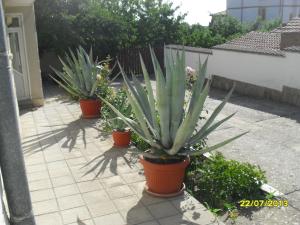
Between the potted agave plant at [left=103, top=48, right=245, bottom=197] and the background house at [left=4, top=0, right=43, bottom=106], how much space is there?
21.3 feet

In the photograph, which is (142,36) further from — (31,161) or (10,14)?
(31,161)

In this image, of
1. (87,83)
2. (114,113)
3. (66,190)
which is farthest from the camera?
(87,83)

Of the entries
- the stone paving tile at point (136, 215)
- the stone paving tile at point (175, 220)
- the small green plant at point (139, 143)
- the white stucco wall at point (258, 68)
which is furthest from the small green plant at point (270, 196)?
the white stucco wall at point (258, 68)

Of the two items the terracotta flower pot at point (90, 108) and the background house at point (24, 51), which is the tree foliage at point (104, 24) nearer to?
the background house at point (24, 51)

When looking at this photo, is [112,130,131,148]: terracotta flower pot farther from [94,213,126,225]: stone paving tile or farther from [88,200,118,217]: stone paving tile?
[94,213,126,225]: stone paving tile

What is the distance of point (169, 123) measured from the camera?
425 centimetres

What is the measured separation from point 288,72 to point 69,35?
8079 millimetres

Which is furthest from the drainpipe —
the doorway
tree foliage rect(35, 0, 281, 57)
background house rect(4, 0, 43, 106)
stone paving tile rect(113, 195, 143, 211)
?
tree foliage rect(35, 0, 281, 57)

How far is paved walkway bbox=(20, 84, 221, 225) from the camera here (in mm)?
4043

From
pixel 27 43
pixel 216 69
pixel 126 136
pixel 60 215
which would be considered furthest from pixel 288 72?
pixel 60 215

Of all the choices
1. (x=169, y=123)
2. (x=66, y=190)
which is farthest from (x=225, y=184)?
(x=66, y=190)

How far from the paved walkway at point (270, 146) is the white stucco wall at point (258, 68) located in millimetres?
802

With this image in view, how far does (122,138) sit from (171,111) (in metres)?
2.25
